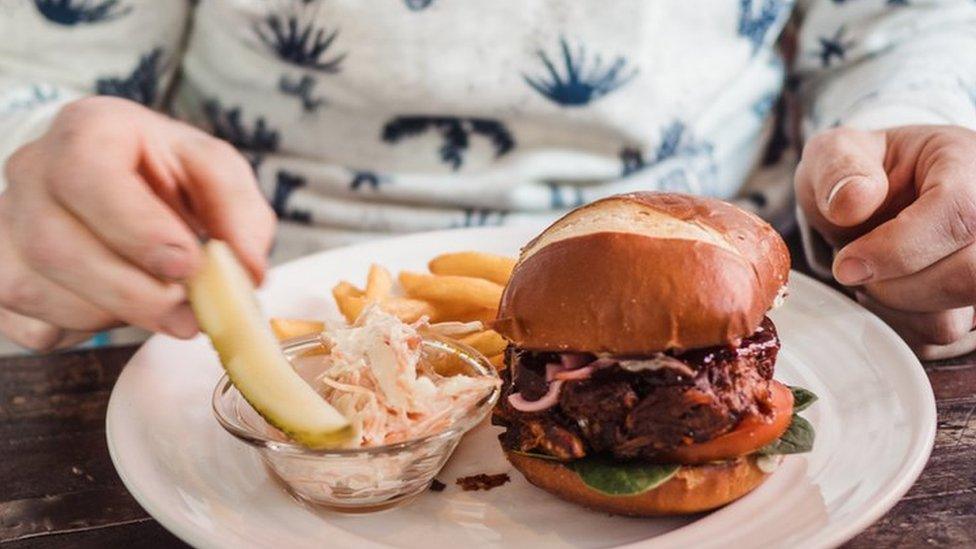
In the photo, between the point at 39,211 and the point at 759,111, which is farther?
the point at 759,111

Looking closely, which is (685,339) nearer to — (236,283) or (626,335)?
(626,335)

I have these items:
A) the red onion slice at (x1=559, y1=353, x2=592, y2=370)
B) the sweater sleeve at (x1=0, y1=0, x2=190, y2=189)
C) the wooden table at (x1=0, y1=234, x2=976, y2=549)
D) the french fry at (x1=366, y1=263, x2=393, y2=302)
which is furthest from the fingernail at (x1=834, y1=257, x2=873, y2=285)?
the sweater sleeve at (x1=0, y1=0, x2=190, y2=189)

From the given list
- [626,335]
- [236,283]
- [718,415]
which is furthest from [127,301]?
[718,415]

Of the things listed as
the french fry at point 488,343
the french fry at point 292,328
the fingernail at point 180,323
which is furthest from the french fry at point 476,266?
the fingernail at point 180,323

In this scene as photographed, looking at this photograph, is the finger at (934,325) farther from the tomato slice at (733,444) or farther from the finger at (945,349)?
the tomato slice at (733,444)

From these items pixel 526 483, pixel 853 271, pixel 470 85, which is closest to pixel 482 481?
pixel 526 483

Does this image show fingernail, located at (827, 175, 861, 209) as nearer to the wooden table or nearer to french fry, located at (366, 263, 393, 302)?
the wooden table
